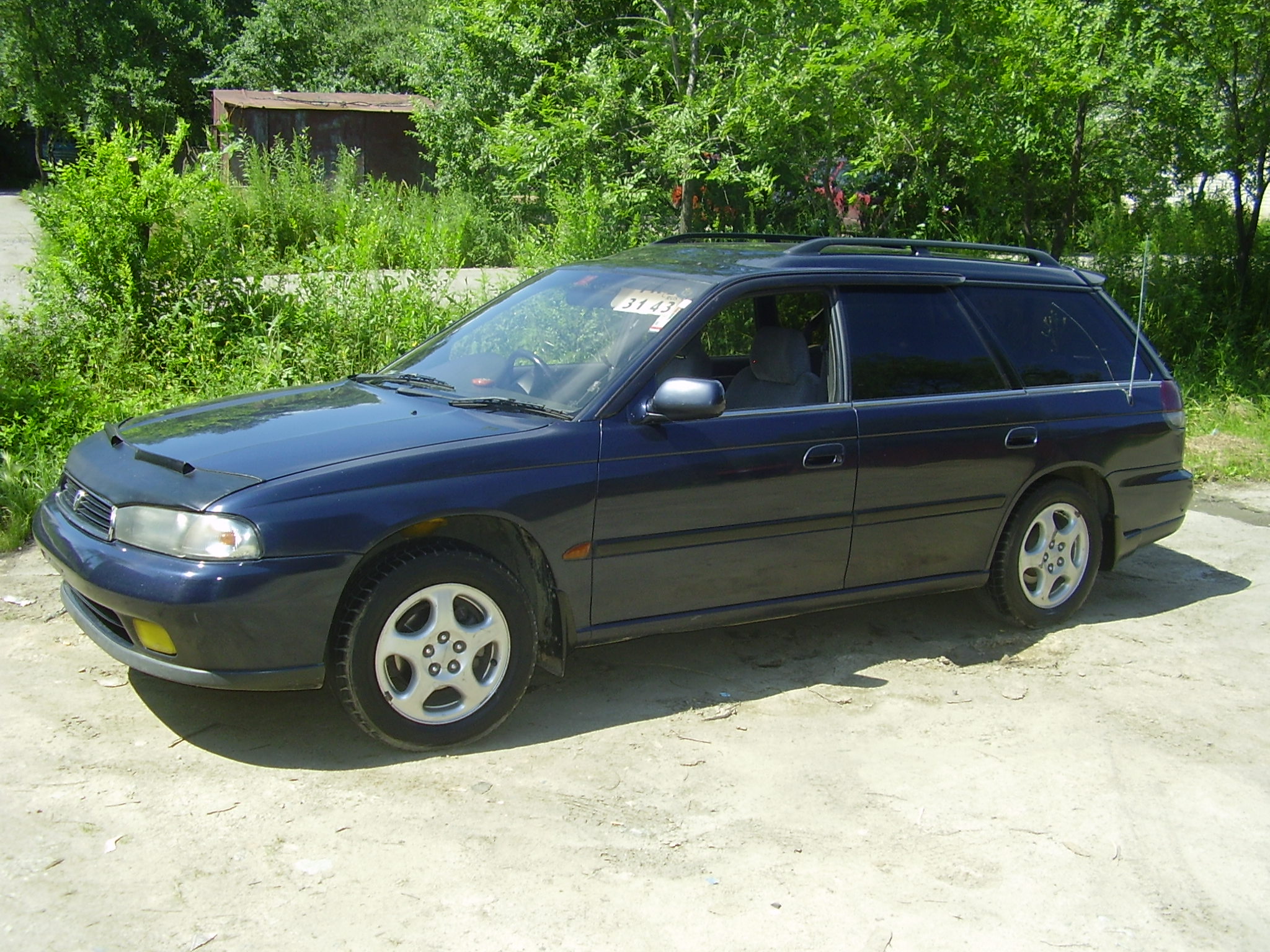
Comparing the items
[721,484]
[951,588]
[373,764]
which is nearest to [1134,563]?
[951,588]

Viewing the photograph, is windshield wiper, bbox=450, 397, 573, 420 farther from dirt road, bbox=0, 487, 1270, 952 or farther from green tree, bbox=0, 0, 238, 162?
green tree, bbox=0, 0, 238, 162

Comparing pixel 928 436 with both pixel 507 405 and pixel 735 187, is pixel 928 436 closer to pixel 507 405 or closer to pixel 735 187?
pixel 507 405

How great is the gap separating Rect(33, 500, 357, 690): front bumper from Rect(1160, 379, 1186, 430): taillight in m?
4.14

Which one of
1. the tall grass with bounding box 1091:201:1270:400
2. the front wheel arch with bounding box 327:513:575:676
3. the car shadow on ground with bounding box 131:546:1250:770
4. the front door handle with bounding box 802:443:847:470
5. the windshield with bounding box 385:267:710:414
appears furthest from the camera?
the tall grass with bounding box 1091:201:1270:400

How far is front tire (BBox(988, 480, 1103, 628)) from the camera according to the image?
5.43 m

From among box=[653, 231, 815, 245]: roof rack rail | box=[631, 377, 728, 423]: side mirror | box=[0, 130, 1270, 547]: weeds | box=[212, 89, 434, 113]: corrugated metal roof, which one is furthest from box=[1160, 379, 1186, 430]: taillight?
box=[212, 89, 434, 113]: corrugated metal roof

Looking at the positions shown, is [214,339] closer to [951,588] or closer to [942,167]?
[951,588]

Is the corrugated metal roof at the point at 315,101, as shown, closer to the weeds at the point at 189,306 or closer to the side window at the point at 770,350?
the weeds at the point at 189,306

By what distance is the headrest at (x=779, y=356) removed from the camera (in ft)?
17.1

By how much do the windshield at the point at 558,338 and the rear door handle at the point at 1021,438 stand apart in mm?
1572

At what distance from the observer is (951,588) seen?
5.30 m

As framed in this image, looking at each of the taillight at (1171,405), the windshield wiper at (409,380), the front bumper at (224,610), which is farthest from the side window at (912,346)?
the front bumper at (224,610)

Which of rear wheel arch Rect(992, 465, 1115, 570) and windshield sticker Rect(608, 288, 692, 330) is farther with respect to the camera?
rear wheel arch Rect(992, 465, 1115, 570)

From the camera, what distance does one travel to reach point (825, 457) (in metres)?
4.73
